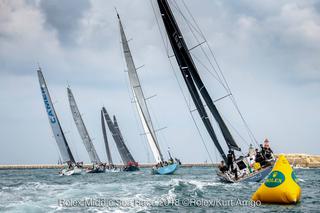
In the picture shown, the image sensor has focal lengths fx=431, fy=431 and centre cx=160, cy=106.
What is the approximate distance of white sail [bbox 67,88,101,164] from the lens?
78.9m

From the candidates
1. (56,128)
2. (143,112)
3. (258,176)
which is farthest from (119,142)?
(258,176)

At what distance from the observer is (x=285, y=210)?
18.9 metres

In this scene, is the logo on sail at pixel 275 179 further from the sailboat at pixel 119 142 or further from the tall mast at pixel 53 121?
the sailboat at pixel 119 142

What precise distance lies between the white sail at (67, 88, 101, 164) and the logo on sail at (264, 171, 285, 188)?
2429 inches

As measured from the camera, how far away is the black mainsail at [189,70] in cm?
3234

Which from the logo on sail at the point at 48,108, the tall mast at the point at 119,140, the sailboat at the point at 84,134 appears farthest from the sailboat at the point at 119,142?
the logo on sail at the point at 48,108

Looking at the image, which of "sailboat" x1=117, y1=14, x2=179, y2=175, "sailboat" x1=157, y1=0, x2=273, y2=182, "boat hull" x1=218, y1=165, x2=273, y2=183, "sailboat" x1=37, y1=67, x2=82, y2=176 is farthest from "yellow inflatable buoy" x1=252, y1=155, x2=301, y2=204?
"sailboat" x1=37, y1=67, x2=82, y2=176

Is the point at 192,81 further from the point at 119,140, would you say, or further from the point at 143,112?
the point at 119,140

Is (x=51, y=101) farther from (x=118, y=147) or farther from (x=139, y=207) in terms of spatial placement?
(x=139, y=207)

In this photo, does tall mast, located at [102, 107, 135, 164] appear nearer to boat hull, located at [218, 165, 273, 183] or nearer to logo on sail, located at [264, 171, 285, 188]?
boat hull, located at [218, 165, 273, 183]

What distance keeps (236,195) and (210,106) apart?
9.24m

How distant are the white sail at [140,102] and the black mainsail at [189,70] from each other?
24.8 m

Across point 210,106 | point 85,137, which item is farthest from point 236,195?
point 85,137

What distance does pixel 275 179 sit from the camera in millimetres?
20062
